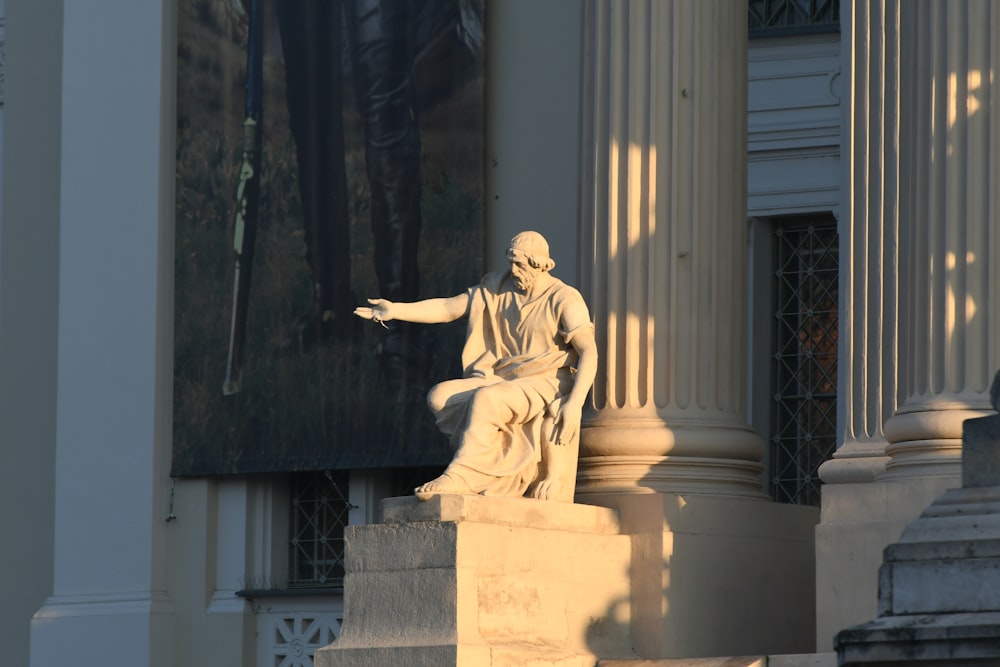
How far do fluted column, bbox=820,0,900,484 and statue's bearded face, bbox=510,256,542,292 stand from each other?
2033 millimetres

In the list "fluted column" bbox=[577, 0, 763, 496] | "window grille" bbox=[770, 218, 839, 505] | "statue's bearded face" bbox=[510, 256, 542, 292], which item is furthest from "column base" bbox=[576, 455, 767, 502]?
"window grille" bbox=[770, 218, 839, 505]

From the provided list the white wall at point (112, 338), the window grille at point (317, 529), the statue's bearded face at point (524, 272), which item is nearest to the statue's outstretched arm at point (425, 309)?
the statue's bearded face at point (524, 272)

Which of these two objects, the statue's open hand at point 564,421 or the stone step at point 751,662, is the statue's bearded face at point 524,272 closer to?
the statue's open hand at point 564,421

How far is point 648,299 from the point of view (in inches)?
621

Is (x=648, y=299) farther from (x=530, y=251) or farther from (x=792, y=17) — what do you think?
(x=792, y=17)

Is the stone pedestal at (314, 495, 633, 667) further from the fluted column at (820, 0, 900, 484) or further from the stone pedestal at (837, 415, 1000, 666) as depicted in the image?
the stone pedestal at (837, 415, 1000, 666)

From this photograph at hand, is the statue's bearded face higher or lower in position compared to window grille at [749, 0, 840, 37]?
lower

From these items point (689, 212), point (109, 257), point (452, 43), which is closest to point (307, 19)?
Answer: point (452, 43)

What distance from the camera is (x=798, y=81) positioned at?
20516 mm

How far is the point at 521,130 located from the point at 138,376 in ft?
13.7

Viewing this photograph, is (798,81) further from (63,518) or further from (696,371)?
(63,518)

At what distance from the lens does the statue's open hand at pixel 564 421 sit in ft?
48.1

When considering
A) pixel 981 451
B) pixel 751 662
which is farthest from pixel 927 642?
pixel 751 662

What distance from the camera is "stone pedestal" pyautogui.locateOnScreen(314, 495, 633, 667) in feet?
44.4
